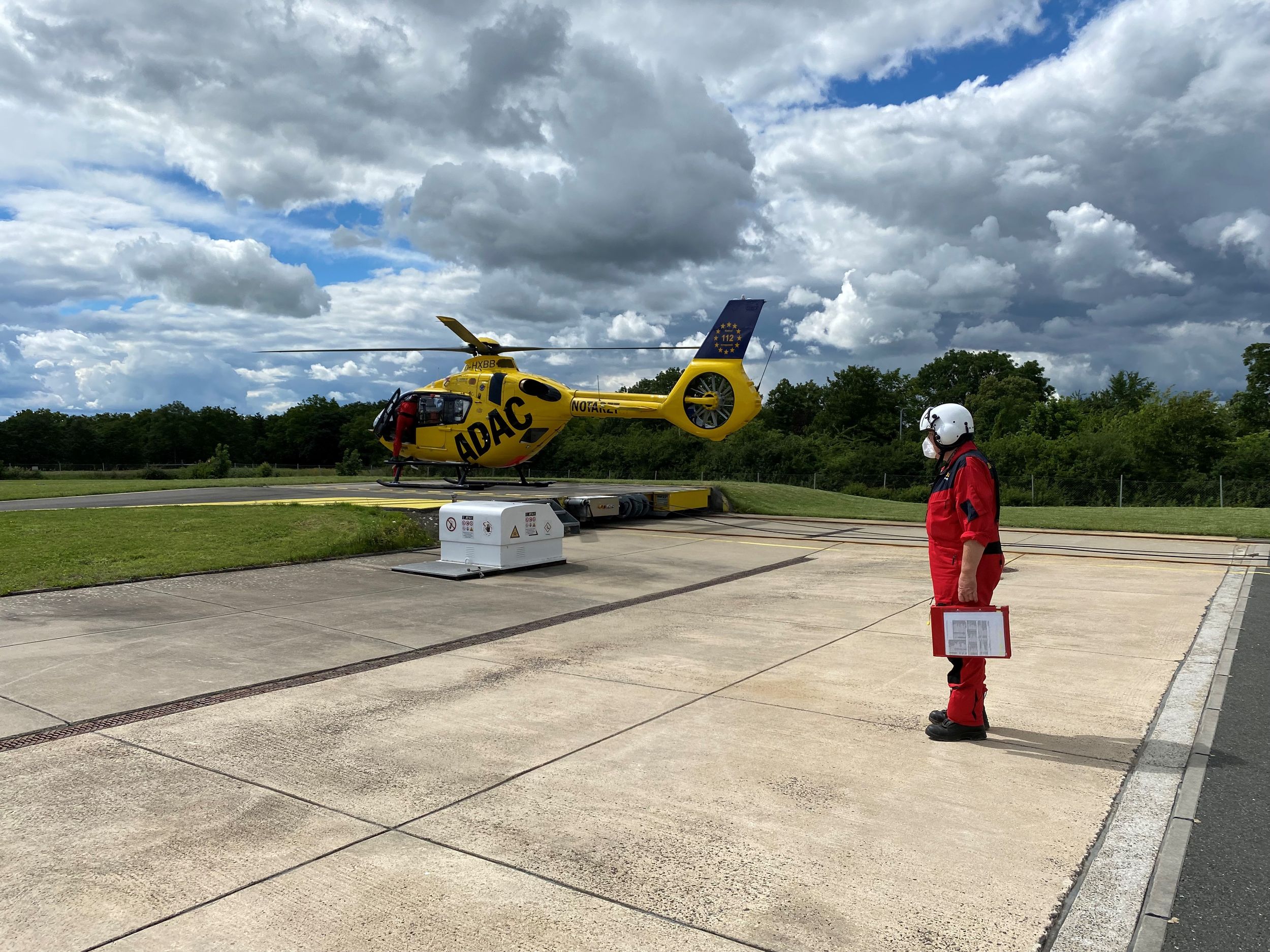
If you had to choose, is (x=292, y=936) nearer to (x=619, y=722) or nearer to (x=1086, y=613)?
(x=619, y=722)

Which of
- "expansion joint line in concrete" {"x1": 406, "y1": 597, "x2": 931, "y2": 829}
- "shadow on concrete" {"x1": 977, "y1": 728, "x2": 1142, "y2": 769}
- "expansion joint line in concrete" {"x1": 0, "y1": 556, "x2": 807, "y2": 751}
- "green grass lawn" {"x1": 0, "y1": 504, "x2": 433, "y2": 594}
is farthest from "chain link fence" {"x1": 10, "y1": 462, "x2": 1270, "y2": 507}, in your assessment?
"shadow on concrete" {"x1": 977, "y1": 728, "x2": 1142, "y2": 769}

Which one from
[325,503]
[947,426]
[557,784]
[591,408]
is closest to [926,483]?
[591,408]

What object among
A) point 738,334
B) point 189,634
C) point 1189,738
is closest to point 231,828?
point 189,634

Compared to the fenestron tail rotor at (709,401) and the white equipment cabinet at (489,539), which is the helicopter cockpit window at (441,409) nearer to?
the fenestron tail rotor at (709,401)

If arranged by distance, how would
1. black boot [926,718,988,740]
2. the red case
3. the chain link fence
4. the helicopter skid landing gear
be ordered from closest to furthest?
the red case, black boot [926,718,988,740], the helicopter skid landing gear, the chain link fence

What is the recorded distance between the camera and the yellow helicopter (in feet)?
69.4

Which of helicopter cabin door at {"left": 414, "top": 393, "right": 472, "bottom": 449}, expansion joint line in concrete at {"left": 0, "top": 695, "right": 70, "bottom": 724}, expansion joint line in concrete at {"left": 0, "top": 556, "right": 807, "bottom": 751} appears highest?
helicopter cabin door at {"left": 414, "top": 393, "right": 472, "bottom": 449}

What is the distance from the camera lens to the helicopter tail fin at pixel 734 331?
21.0 m

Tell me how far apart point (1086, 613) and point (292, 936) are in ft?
29.2

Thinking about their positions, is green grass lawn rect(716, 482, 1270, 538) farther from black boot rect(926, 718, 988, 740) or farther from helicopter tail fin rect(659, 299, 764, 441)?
black boot rect(926, 718, 988, 740)

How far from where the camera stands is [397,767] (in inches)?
187

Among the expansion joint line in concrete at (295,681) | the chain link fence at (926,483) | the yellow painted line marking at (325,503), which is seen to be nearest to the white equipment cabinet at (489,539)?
the expansion joint line in concrete at (295,681)

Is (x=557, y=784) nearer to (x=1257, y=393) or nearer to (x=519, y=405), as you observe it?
→ (x=519, y=405)

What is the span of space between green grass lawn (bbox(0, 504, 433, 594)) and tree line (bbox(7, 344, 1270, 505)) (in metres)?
29.8
